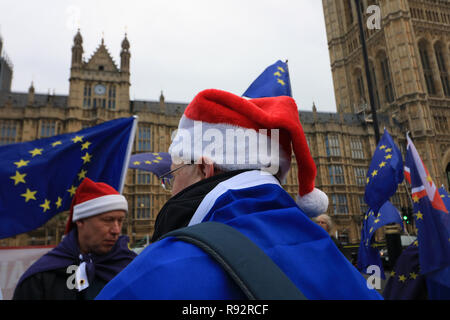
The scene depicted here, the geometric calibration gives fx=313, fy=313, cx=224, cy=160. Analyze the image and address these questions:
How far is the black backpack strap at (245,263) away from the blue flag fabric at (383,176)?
5278mm

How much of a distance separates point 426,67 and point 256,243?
162ft

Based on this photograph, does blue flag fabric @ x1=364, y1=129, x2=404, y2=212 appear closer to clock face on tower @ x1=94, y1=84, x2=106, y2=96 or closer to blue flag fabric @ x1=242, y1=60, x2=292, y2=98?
blue flag fabric @ x1=242, y1=60, x2=292, y2=98

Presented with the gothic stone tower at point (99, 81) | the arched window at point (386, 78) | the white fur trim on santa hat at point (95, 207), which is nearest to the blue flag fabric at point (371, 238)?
the white fur trim on santa hat at point (95, 207)

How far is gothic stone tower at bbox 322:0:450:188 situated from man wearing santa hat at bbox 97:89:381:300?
3964cm

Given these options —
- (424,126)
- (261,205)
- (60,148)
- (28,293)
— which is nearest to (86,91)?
(60,148)

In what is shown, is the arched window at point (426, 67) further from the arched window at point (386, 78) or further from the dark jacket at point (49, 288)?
the dark jacket at point (49, 288)

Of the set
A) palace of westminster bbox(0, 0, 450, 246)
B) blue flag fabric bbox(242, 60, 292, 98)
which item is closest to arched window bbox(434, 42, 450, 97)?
palace of westminster bbox(0, 0, 450, 246)

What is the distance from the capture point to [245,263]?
2.49 ft

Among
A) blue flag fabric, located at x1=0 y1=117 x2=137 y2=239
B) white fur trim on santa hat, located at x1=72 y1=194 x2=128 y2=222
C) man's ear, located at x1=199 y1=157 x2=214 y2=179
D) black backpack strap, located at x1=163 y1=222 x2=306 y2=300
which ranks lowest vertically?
black backpack strap, located at x1=163 y1=222 x2=306 y2=300

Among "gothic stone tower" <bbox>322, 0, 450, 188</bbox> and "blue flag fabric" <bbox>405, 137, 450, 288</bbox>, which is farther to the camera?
"gothic stone tower" <bbox>322, 0, 450, 188</bbox>

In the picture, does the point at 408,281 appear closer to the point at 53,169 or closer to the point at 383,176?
the point at 383,176

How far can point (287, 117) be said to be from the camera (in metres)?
1.32

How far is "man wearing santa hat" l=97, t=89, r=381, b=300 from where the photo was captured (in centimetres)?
77

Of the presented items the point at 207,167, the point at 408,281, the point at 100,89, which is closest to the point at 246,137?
the point at 207,167
